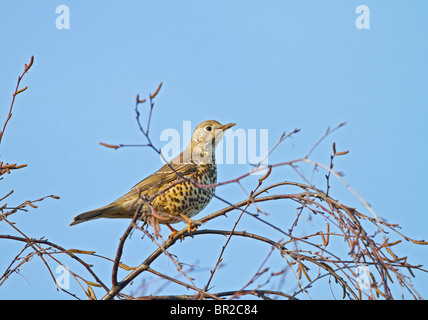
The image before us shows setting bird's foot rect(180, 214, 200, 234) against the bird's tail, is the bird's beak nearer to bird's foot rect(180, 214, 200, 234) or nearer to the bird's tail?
the bird's tail

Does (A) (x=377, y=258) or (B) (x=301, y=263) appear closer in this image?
(A) (x=377, y=258)

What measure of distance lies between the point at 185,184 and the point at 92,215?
0.99 metres

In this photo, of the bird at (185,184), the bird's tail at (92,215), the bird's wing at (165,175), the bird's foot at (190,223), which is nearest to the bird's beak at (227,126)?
the bird at (185,184)

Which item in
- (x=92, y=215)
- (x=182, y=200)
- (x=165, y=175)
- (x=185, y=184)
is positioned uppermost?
(x=165, y=175)

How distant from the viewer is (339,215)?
3.21 metres

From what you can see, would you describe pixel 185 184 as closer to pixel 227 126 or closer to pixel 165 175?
pixel 165 175

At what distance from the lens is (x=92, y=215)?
5391mm

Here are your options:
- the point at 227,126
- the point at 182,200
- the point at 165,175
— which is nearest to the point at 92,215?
the point at 182,200

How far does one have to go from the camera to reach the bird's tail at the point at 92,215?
519 cm

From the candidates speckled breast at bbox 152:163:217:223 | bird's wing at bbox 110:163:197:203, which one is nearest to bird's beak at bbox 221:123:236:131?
bird's wing at bbox 110:163:197:203
